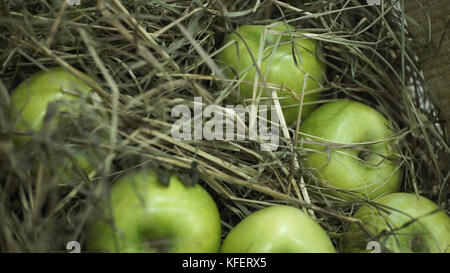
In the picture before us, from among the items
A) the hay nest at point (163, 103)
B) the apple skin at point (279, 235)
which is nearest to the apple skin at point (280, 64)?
the hay nest at point (163, 103)

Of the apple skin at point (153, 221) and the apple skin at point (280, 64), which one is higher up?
the apple skin at point (280, 64)

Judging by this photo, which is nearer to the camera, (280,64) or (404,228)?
(404,228)

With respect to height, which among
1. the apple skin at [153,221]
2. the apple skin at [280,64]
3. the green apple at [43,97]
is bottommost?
the apple skin at [153,221]

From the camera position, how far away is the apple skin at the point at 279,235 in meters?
0.82

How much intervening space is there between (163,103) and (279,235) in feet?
1.08

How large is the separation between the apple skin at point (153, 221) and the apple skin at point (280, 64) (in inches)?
11.7

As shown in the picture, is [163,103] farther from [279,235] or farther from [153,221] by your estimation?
[279,235]

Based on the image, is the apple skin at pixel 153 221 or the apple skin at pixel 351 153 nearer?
the apple skin at pixel 153 221

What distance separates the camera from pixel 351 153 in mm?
1058

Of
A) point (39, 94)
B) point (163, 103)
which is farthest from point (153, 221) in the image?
point (39, 94)

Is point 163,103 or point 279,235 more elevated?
point 163,103

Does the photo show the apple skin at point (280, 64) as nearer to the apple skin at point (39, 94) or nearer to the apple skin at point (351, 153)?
the apple skin at point (351, 153)
